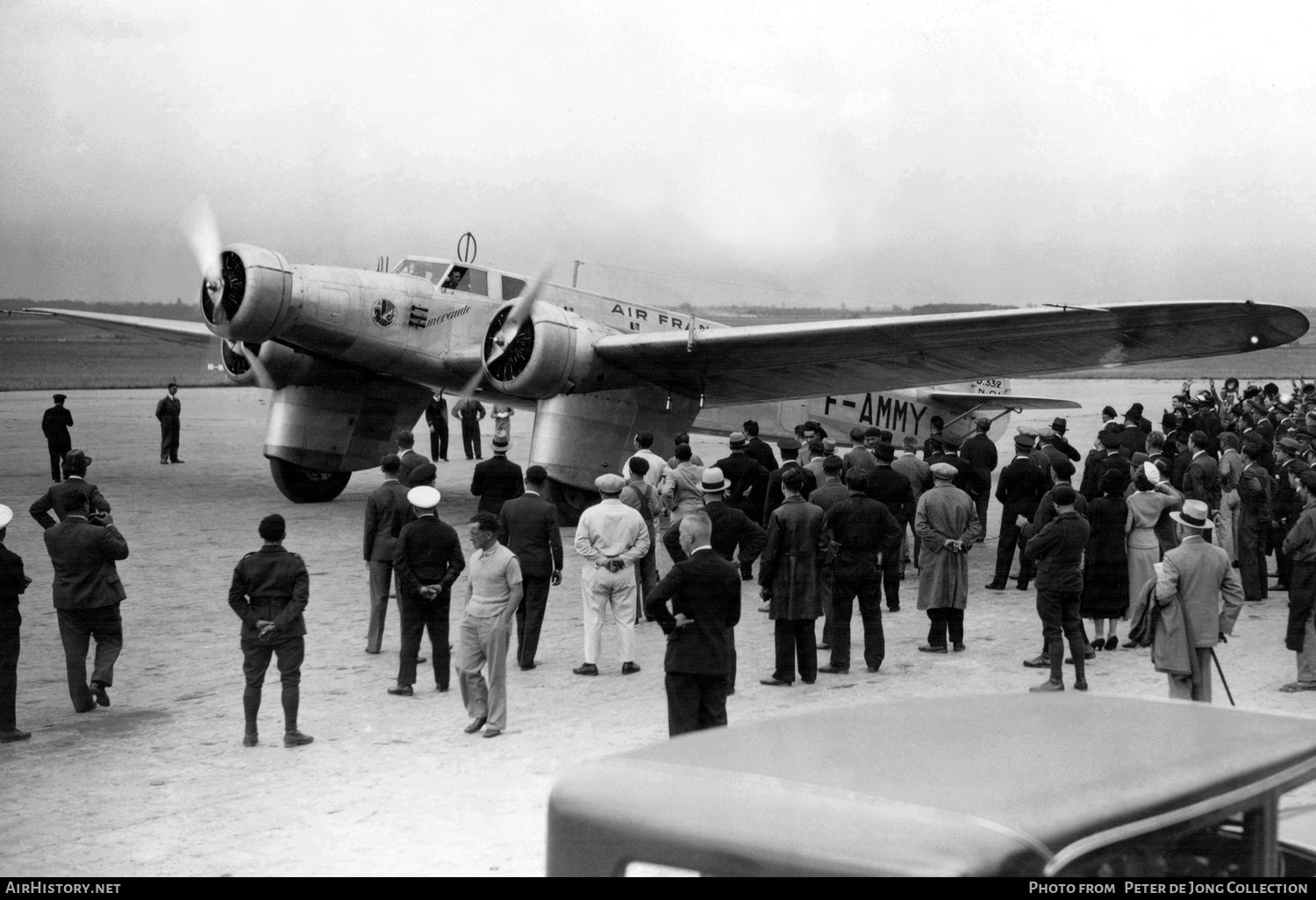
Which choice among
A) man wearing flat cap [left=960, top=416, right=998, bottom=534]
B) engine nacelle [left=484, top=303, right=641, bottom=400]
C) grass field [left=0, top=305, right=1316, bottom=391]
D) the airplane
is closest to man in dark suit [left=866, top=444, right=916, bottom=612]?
man wearing flat cap [left=960, top=416, right=998, bottom=534]

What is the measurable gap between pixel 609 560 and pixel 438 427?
683 inches

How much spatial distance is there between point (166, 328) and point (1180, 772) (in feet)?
78.2

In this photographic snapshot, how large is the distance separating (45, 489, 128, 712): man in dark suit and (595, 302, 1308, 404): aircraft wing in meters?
8.86

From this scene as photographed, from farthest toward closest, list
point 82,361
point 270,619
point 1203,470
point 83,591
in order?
point 82,361
point 1203,470
point 83,591
point 270,619

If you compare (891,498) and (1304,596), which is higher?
(891,498)

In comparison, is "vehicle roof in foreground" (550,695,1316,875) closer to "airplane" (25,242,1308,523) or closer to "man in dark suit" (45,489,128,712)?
"man in dark suit" (45,489,128,712)

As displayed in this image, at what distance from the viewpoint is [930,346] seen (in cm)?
1619

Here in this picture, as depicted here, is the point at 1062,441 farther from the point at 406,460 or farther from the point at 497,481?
the point at 406,460

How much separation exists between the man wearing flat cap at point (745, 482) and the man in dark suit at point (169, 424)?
14.9 m

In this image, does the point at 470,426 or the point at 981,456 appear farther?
the point at 470,426

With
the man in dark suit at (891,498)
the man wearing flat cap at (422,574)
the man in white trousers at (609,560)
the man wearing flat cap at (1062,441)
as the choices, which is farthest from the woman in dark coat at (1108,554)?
the man wearing flat cap at (422,574)

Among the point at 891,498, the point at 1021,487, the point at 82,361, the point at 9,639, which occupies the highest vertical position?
the point at 82,361

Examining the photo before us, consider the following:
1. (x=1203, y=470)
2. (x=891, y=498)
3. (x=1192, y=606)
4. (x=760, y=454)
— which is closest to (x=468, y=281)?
(x=760, y=454)

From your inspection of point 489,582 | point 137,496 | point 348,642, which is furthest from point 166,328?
point 489,582
